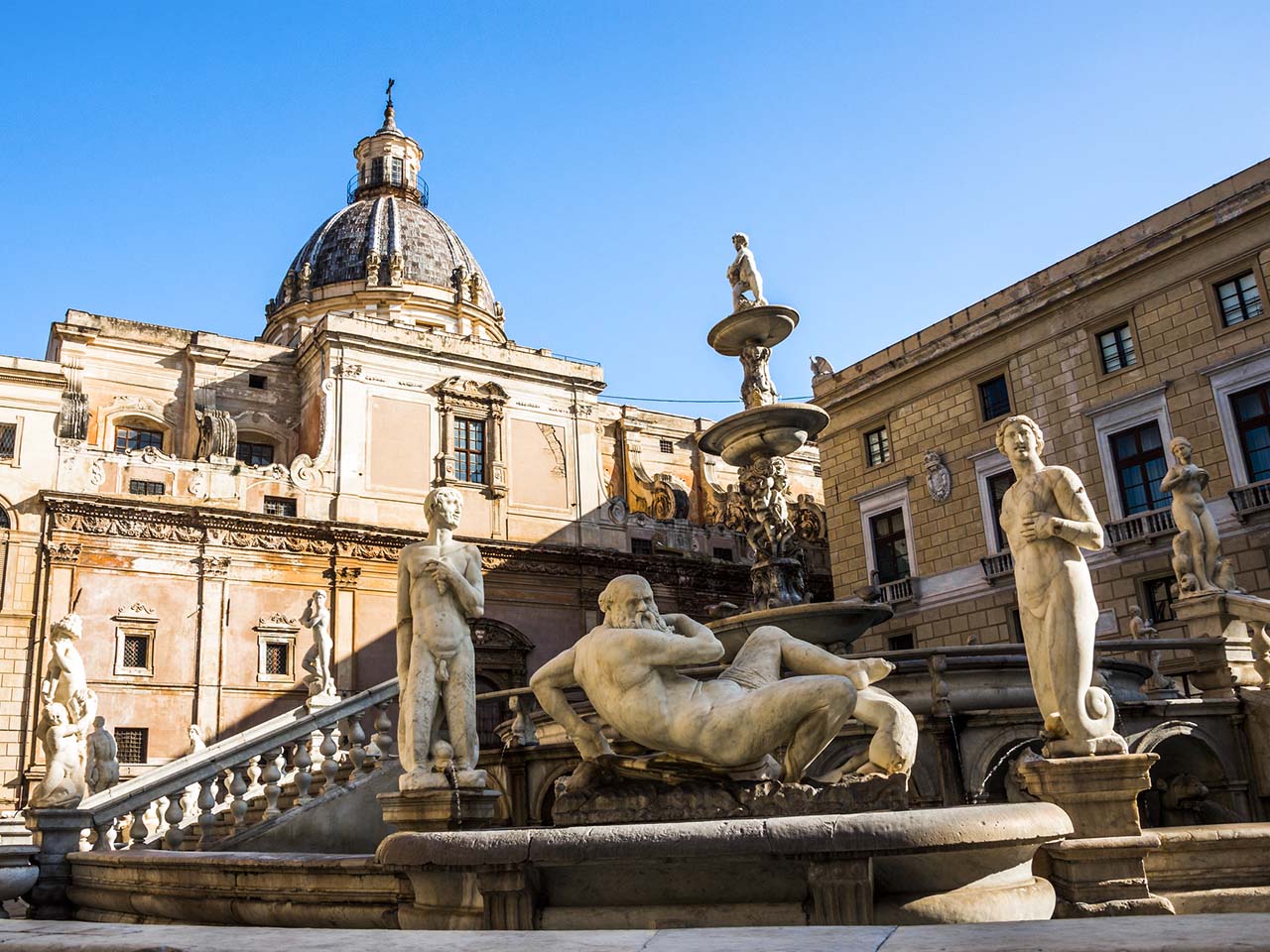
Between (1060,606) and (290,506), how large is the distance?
2485 centimetres

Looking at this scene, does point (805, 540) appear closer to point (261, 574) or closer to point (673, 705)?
point (261, 574)

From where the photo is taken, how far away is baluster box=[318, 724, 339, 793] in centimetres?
1252

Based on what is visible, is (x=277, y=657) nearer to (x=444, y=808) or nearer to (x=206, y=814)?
(x=206, y=814)

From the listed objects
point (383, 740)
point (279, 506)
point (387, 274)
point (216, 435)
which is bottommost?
point (383, 740)

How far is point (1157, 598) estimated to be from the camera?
21.9 m

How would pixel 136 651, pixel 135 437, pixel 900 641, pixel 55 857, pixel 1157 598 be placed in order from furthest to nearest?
pixel 135 437 < pixel 900 641 < pixel 136 651 < pixel 1157 598 < pixel 55 857

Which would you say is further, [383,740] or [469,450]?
[469,450]

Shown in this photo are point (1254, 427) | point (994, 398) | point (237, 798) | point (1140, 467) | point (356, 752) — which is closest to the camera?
point (237, 798)

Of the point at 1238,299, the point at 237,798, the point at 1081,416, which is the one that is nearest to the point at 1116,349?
the point at 1081,416

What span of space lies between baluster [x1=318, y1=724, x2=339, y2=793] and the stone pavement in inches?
340

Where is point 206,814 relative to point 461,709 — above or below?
below

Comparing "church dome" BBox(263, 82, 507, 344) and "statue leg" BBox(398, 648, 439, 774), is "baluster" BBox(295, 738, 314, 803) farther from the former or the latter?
"church dome" BBox(263, 82, 507, 344)

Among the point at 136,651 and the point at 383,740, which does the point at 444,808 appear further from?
the point at 136,651

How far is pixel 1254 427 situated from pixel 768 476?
1319 centimetres
